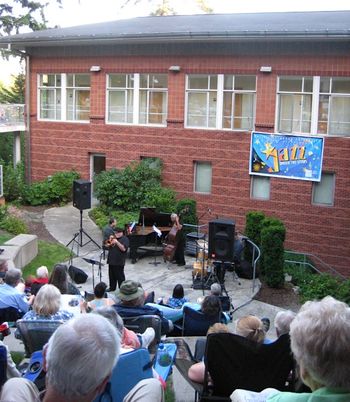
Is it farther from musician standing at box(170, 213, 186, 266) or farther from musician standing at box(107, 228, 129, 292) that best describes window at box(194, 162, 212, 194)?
musician standing at box(107, 228, 129, 292)

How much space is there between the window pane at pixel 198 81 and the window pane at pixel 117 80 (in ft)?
9.16

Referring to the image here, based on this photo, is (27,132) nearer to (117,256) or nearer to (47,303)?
(117,256)

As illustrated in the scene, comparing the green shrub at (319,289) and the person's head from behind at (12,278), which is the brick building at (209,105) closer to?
the green shrub at (319,289)

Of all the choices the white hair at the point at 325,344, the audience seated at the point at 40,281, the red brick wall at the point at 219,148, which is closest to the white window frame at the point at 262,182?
the red brick wall at the point at 219,148

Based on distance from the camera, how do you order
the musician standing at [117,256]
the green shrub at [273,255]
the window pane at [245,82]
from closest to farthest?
the musician standing at [117,256], the green shrub at [273,255], the window pane at [245,82]

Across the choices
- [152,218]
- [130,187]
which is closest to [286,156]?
[152,218]

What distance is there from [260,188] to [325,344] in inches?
678

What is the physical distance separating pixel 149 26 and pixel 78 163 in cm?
613

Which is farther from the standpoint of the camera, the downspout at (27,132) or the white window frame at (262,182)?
the downspout at (27,132)

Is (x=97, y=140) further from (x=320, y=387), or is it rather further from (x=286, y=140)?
(x=320, y=387)

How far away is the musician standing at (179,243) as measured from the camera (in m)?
15.0

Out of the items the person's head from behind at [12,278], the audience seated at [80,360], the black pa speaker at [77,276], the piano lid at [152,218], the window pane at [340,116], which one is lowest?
the black pa speaker at [77,276]

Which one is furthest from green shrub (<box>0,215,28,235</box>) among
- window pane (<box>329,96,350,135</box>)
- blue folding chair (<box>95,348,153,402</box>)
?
blue folding chair (<box>95,348,153,402</box>)

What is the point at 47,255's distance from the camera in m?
14.9
